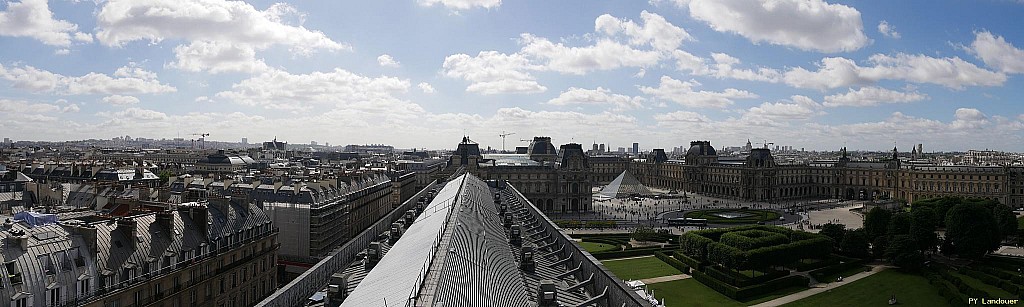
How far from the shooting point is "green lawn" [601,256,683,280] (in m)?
60.0

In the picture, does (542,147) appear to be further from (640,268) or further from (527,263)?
(527,263)

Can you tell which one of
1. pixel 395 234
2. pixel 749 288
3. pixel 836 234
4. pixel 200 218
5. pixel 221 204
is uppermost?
pixel 221 204

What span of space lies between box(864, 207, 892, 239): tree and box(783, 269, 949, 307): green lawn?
13.6 metres

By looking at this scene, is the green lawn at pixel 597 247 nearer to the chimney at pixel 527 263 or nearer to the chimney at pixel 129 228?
the chimney at pixel 527 263

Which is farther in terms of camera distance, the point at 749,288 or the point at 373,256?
the point at 749,288

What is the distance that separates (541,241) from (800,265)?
1352 inches

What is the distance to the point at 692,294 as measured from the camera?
5262cm

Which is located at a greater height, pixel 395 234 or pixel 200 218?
pixel 200 218

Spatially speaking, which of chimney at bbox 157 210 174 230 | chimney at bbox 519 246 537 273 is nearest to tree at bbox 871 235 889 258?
chimney at bbox 519 246 537 273

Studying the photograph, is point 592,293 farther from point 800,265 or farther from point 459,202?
point 800,265

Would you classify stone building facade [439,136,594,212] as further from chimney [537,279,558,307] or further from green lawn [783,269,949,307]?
chimney [537,279,558,307]

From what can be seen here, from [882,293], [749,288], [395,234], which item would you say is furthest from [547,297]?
[882,293]

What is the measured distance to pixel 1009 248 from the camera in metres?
75.9

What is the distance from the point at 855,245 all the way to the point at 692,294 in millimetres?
24343
